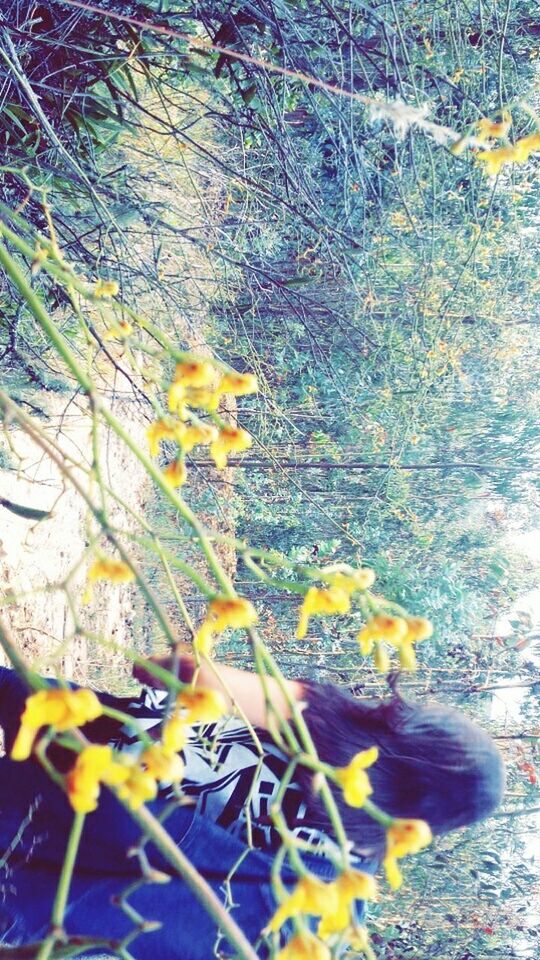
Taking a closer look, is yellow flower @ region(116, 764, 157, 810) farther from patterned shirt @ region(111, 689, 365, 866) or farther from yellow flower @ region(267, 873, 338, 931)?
patterned shirt @ region(111, 689, 365, 866)

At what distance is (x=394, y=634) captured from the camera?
441 mm

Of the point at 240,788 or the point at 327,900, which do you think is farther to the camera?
the point at 240,788

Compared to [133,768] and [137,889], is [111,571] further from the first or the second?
[137,889]

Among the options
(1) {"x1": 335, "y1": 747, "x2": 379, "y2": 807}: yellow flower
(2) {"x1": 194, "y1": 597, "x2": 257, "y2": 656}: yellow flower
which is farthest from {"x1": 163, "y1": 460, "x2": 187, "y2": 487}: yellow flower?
(1) {"x1": 335, "y1": 747, "x2": 379, "y2": 807}: yellow flower

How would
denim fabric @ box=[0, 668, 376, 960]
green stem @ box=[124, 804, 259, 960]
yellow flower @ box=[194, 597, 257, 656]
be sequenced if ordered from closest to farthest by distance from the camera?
green stem @ box=[124, 804, 259, 960]
yellow flower @ box=[194, 597, 257, 656]
denim fabric @ box=[0, 668, 376, 960]

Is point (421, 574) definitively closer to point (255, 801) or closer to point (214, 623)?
point (255, 801)

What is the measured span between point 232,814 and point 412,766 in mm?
259

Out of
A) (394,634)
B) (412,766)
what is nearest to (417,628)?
(394,634)

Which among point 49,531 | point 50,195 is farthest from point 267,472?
point 50,195

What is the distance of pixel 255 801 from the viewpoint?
3.41ft

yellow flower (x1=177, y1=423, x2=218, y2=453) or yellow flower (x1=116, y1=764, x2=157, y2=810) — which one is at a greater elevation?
yellow flower (x1=177, y1=423, x2=218, y2=453)

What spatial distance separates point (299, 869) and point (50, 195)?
1.54 m

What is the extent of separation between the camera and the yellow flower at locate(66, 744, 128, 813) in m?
0.35

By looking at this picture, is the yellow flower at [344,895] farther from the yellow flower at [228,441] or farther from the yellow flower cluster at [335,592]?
the yellow flower at [228,441]
